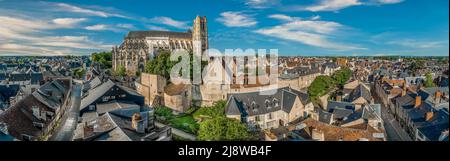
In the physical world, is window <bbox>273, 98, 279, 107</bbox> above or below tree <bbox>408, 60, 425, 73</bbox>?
below

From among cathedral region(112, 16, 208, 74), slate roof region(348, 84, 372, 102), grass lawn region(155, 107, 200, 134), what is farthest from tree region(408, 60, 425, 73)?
cathedral region(112, 16, 208, 74)

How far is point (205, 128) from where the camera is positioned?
434 inches

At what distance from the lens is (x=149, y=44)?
41.3 m

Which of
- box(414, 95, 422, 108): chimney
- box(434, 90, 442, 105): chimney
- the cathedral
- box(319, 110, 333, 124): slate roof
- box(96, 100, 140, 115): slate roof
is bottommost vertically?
box(319, 110, 333, 124): slate roof

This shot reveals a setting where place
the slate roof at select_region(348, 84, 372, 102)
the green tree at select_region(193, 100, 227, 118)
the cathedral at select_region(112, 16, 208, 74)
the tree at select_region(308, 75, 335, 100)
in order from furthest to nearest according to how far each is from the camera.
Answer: the cathedral at select_region(112, 16, 208, 74)
the tree at select_region(308, 75, 335, 100)
the slate roof at select_region(348, 84, 372, 102)
the green tree at select_region(193, 100, 227, 118)

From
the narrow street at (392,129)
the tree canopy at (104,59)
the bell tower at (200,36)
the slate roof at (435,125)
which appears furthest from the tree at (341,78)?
the tree canopy at (104,59)

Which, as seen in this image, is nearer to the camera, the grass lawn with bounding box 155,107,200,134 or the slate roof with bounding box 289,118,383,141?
the slate roof with bounding box 289,118,383,141

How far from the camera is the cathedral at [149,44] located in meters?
34.4

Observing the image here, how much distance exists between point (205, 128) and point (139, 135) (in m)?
2.61

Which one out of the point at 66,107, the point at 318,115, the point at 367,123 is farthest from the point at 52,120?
the point at 367,123

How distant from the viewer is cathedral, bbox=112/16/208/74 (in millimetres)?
34438

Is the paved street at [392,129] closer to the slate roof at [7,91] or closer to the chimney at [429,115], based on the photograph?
the chimney at [429,115]

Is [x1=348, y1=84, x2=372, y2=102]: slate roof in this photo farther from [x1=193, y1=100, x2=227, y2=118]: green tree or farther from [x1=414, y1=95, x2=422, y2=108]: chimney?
[x1=193, y1=100, x2=227, y2=118]: green tree
